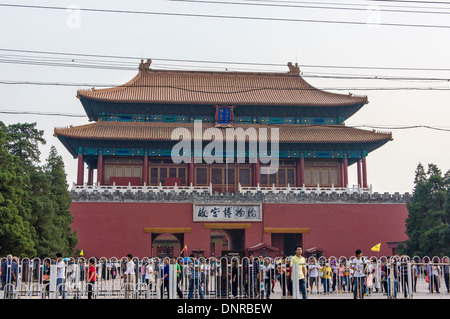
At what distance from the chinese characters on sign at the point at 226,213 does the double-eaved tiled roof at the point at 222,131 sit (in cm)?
457

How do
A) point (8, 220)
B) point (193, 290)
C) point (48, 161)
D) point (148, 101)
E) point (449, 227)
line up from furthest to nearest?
point (148, 101) → point (48, 161) → point (449, 227) → point (8, 220) → point (193, 290)

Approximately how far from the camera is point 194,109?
1417 inches

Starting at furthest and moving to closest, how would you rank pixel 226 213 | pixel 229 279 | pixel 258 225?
1. pixel 258 225
2. pixel 226 213
3. pixel 229 279

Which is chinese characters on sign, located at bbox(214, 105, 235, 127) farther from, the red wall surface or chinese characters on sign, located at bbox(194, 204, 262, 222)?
the red wall surface

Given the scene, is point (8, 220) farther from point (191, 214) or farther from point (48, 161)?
point (191, 214)

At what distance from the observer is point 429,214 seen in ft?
92.6

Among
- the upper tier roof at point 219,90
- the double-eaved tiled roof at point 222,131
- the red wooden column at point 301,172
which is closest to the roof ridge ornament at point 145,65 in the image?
the upper tier roof at point 219,90

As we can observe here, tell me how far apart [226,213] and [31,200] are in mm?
11169

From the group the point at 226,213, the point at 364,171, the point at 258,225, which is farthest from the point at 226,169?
the point at 364,171

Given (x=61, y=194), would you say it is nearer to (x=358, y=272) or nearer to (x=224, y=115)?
(x=224, y=115)

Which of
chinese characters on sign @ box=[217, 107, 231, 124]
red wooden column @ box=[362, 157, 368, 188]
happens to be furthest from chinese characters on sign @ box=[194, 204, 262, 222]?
red wooden column @ box=[362, 157, 368, 188]
